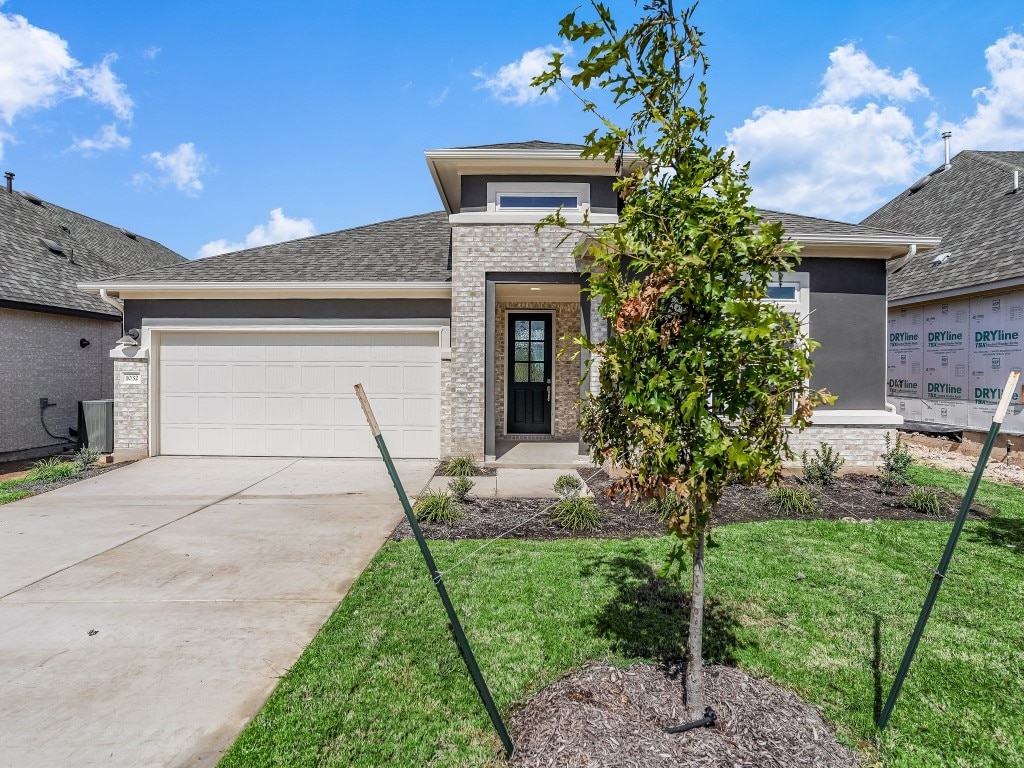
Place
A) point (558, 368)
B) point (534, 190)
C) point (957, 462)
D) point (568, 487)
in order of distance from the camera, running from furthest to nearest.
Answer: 1. point (558, 368)
2. point (957, 462)
3. point (534, 190)
4. point (568, 487)

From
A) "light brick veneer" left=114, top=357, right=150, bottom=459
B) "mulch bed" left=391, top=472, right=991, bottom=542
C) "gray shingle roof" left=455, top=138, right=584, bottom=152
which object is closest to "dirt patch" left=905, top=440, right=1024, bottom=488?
"mulch bed" left=391, top=472, right=991, bottom=542

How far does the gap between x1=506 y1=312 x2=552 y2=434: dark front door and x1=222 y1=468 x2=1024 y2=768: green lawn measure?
6.28 metres

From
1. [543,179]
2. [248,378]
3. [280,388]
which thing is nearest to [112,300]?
[248,378]

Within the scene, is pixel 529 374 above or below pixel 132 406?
above

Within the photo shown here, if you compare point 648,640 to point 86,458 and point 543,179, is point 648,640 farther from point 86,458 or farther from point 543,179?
point 86,458

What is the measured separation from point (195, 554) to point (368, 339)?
5397 millimetres

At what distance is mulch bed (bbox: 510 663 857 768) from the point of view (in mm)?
2256

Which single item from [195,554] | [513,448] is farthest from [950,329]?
[195,554]

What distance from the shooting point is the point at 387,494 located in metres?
7.35

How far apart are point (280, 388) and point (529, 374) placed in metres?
5.01

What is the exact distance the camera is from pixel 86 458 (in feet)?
28.9

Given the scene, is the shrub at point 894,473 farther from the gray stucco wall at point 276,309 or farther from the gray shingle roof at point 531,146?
the gray stucco wall at point 276,309

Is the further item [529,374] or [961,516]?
[529,374]

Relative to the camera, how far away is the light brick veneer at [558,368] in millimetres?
11172
